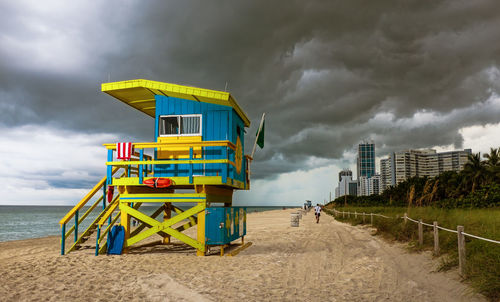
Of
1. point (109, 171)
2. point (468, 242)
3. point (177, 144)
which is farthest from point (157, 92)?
point (468, 242)

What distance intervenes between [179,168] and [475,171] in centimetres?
5567

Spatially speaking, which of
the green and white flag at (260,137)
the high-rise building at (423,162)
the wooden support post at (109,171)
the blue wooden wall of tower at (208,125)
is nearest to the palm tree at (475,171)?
the green and white flag at (260,137)

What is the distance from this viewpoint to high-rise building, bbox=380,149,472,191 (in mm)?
182500

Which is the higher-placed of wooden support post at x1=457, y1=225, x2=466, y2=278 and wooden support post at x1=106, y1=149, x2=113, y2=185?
wooden support post at x1=106, y1=149, x2=113, y2=185

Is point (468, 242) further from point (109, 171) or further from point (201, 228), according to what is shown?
point (109, 171)

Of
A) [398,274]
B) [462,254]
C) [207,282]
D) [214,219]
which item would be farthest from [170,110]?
[462,254]

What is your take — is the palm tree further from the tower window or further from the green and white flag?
the tower window

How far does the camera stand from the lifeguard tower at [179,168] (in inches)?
432

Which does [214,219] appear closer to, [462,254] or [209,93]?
[209,93]

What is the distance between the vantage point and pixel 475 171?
54375mm

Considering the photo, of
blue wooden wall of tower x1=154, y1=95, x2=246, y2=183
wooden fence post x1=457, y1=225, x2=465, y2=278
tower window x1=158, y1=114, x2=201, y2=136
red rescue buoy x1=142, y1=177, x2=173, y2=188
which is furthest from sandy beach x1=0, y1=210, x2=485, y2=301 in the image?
tower window x1=158, y1=114, x2=201, y2=136

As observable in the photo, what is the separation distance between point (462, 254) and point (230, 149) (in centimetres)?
722

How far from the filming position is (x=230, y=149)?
12.2 meters

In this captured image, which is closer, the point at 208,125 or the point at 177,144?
the point at 177,144
